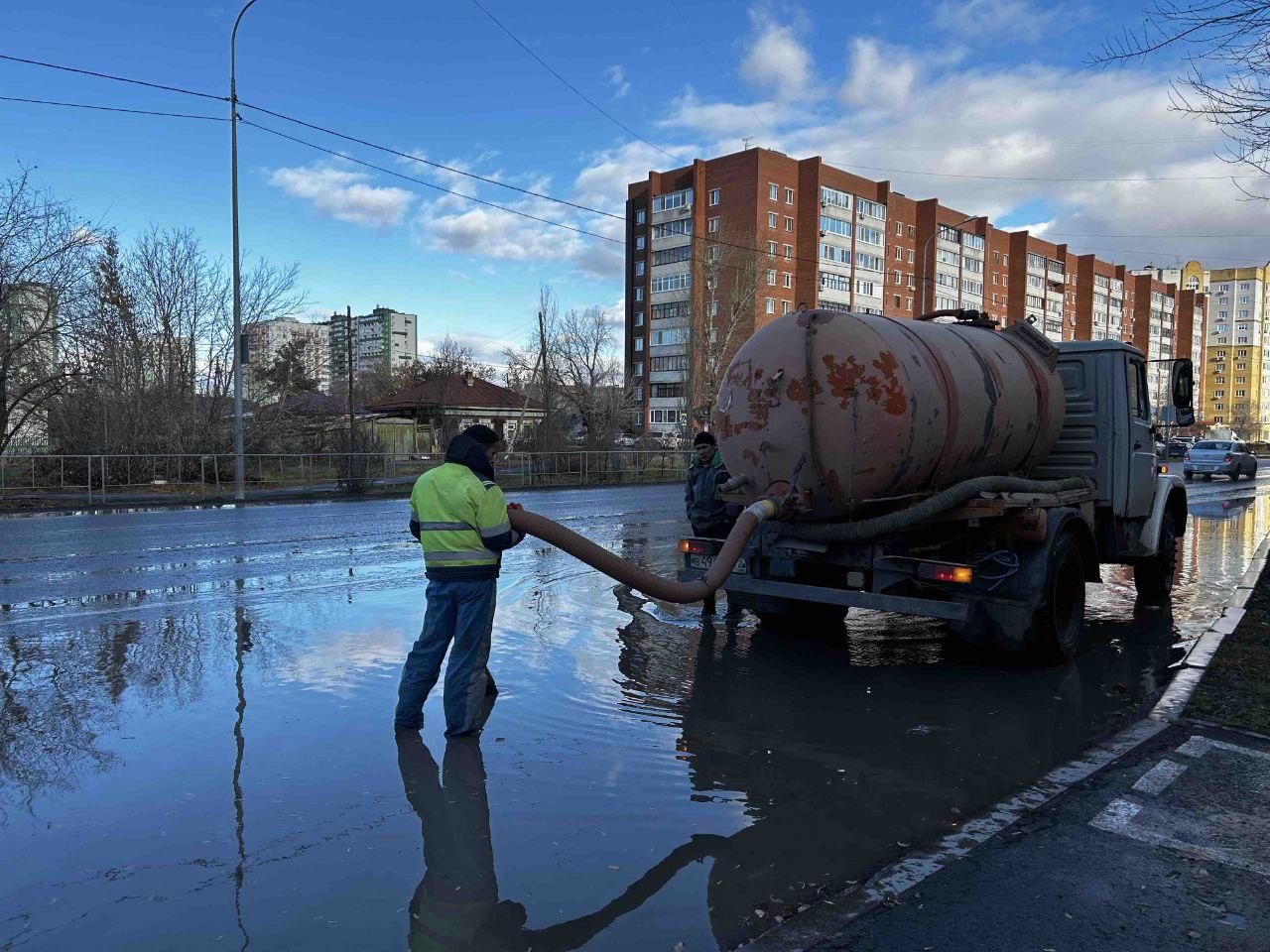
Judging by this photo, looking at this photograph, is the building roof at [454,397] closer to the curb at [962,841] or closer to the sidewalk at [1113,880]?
the curb at [962,841]

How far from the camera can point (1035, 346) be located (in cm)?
→ 809

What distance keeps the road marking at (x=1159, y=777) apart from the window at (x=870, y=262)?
7628 centimetres

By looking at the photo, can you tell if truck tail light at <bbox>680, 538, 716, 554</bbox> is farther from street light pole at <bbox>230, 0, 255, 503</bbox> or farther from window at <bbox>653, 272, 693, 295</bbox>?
window at <bbox>653, 272, 693, 295</bbox>

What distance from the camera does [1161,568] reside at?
980 centimetres

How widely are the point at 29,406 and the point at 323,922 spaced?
25829 mm

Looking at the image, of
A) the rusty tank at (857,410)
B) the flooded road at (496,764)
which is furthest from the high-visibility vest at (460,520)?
the rusty tank at (857,410)

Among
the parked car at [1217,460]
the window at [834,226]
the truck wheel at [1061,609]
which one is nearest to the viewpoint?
the truck wheel at [1061,609]

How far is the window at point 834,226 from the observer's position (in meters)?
73.2

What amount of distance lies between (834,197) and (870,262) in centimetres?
712

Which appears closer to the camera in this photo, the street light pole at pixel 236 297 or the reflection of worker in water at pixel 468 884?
the reflection of worker in water at pixel 468 884

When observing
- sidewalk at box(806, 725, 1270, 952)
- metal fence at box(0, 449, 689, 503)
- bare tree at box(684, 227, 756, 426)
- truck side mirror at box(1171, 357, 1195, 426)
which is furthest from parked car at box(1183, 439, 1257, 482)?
sidewalk at box(806, 725, 1270, 952)

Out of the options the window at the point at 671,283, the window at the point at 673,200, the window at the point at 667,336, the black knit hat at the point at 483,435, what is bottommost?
the black knit hat at the point at 483,435

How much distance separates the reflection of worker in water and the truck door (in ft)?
21.5

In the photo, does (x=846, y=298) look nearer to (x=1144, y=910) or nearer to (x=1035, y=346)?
(x=1035, y=346)
